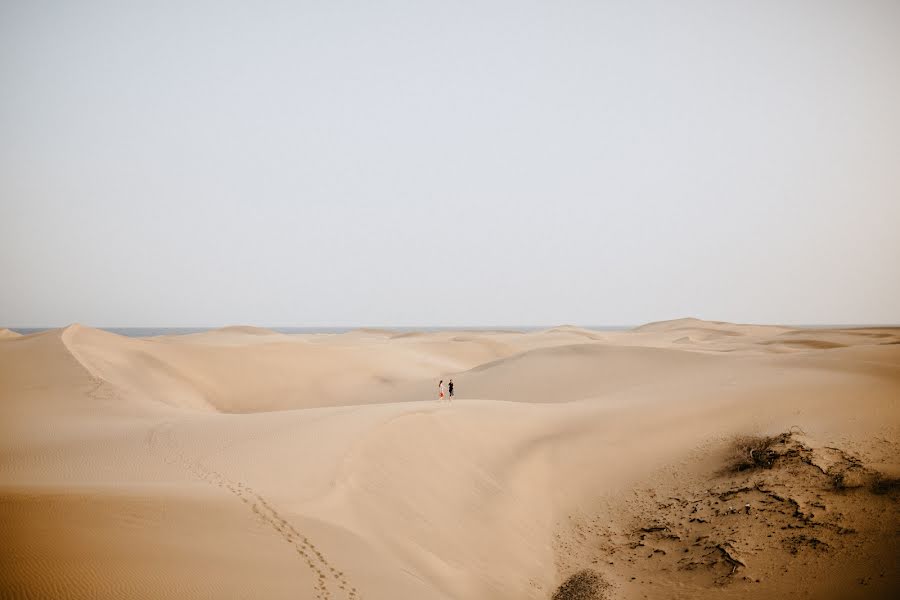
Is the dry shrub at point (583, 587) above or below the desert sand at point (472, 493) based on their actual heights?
below

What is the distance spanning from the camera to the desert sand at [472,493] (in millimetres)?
6879

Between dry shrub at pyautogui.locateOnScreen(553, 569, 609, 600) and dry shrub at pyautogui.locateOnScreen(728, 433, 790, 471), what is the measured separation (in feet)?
14.9

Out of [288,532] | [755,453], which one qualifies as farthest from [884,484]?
[288,532]

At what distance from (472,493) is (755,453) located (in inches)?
251

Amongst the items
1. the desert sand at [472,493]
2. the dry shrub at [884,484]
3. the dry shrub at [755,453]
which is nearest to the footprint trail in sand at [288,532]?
the desert sand at [472,493]

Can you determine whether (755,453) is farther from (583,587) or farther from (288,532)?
(288,532)

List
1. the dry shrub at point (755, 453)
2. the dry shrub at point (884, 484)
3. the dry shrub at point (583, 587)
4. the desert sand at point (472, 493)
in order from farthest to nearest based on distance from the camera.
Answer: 1. the dry shrub at point (755, 453)
2. the dry shrub at point (884, 484)
3. the dry shrub at point (583, 587)
4. the desert sand at point (472, 493)

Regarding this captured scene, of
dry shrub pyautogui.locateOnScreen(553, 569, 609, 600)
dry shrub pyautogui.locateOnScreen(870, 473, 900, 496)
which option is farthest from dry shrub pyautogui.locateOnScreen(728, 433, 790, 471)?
dry shrub pyautogui.locateOnScreen(553, 569, 609, 600)

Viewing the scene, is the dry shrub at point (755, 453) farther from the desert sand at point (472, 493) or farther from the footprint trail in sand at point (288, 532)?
the footprint trail in sand at point (288, 532)

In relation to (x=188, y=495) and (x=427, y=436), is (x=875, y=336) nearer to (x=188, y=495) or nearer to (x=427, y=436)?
(x=427, y=436)

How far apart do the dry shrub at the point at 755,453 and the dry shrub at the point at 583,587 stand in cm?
453

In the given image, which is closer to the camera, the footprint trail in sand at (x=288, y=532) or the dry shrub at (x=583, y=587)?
the footprint trail in sand at (x=288, y=532)

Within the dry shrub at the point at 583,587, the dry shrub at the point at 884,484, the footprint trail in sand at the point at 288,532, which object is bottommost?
the dry shrub at the point at 583,587

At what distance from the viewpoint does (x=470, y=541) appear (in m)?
9.98
